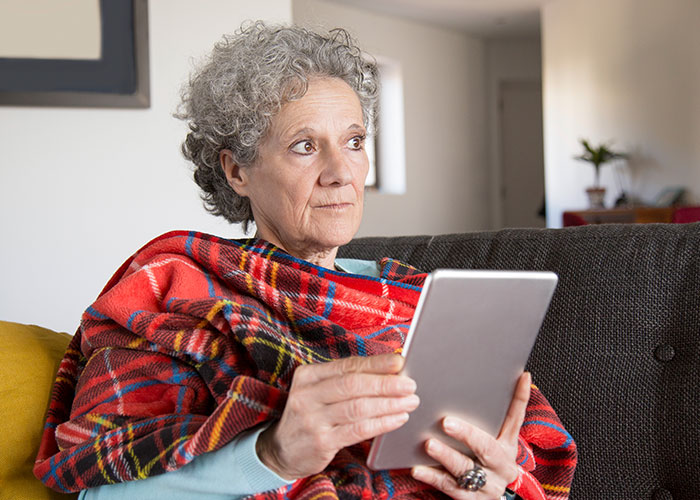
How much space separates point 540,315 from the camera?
0.87 m

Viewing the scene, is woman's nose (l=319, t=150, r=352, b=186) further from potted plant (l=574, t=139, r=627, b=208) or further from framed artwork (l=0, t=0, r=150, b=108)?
potted plant (l=574, t=139, r=627, b=208)

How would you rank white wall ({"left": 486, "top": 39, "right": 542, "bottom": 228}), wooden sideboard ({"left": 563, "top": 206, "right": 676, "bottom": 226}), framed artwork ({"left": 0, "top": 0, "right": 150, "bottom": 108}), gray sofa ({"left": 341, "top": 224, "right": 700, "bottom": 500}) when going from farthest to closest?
1. white wall ({"left": 486, "top": 39, "right": 542, "bottom": 228})
2. wooden sideboard ({"left": 563, "top": 206, "right": 676, "bottom": 226})
3. framed artwork ({"left": 0, "top": 0, "right": 150, "bottom": 108})
4. gray sofa ({"left": 341, "top": 224, "right": 700, "bottom": 500})

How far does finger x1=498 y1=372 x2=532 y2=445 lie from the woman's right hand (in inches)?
7.6

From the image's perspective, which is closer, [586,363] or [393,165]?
[586,363]

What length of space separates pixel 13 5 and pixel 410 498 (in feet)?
7.68

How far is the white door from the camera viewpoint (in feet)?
29.4

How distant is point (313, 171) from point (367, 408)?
61 centimetres

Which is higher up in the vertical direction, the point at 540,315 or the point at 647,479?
the point at 540,315

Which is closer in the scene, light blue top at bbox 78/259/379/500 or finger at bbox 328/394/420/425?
finger at bbox 328/394/420/425

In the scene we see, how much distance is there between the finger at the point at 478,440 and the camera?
0.89 meters

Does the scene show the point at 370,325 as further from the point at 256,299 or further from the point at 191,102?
the point at 191,102

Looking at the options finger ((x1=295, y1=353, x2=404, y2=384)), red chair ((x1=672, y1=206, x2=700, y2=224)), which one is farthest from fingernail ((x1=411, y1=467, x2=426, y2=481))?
red chair ((x1=672, y1=206, x2=700, y2=224))

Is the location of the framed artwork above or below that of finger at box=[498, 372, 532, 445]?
above

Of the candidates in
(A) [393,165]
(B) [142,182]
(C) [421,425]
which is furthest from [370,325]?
(A) [393,165]
